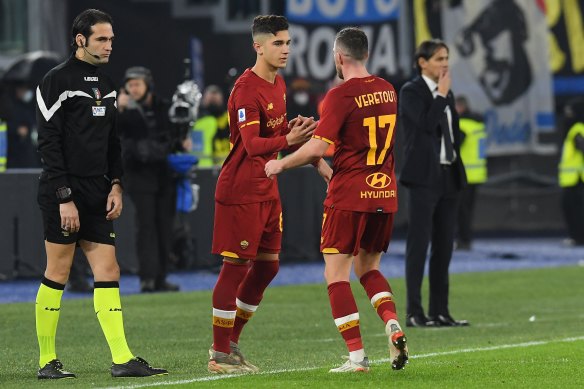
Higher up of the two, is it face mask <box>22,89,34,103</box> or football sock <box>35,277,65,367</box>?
face mask <box>22,89,34,103</box>

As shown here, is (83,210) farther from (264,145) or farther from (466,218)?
(466,218)

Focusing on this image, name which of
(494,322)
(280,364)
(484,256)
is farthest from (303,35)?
(280,364)

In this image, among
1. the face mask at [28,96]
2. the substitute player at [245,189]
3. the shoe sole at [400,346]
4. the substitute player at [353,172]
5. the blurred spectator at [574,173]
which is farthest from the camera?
the blurred spectator at [574,173]

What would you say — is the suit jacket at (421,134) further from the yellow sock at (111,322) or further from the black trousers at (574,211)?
the black trousers at (574,211)

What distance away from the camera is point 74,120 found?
370 inches

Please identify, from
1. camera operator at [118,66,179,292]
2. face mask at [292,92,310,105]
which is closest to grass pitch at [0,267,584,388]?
camera operator at [118,66,179,292]

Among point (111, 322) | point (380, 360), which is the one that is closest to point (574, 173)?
point (380, 360)

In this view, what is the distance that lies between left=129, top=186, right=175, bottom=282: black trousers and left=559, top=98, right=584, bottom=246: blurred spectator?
9617mm

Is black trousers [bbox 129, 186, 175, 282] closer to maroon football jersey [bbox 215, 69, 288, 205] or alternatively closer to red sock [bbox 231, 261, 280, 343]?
red sock [bbox 231, 261, 280, 343]

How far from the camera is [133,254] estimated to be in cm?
1911

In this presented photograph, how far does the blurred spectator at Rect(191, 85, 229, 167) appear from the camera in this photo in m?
21.2

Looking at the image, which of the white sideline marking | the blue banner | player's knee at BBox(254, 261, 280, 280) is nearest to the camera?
the white sideline marking

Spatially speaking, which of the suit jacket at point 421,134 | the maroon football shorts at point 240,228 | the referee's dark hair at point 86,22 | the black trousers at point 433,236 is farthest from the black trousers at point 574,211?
the referee's dark hair at point 86,22

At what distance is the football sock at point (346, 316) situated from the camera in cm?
934
